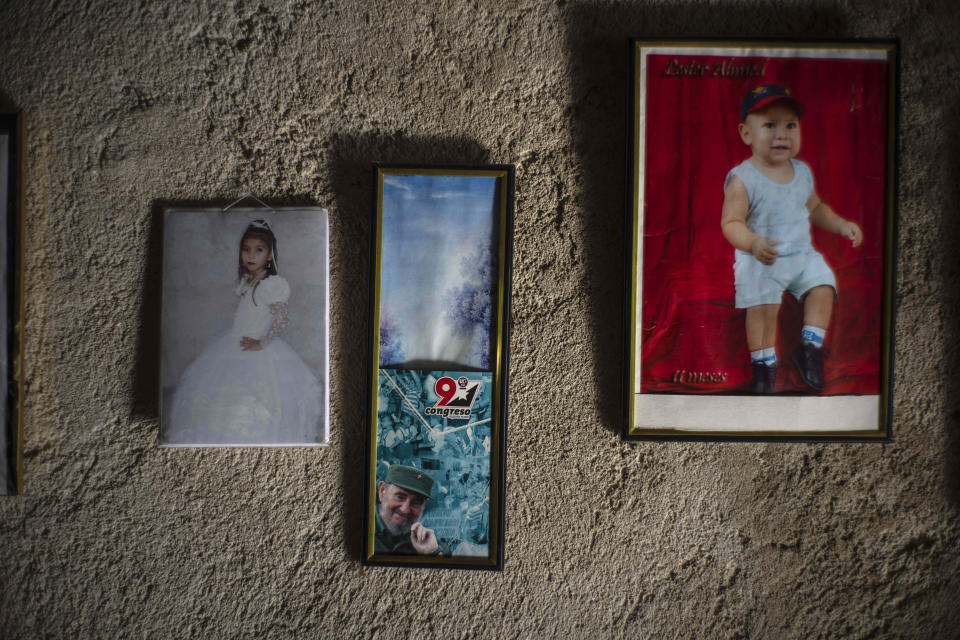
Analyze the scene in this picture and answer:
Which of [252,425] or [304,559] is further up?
[252,425]

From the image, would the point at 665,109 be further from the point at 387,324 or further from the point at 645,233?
the point at 387,324

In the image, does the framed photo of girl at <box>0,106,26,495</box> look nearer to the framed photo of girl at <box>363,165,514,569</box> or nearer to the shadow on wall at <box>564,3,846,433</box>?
the framed photo of girl at <box>363,165,514,569</box>

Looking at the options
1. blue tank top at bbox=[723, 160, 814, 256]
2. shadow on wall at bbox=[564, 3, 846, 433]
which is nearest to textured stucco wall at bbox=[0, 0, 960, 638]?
shadow on wall at bbox=[564, 3, 846, 433]

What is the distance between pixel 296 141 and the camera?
1639 millimetres

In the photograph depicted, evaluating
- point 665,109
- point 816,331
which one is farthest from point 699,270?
point 665,109

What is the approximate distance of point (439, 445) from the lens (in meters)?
1.58

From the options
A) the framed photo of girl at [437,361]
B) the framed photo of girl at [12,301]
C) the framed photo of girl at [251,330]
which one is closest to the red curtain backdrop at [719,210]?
the framed photo of girl at [437,361]

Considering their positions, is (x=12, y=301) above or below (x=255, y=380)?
above

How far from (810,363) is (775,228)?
0.44 m

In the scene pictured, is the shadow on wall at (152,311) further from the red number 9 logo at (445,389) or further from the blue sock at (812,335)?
the blue sock at (812,335)

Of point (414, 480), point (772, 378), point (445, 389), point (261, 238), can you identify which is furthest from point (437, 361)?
point (772, 378)

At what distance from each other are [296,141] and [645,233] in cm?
117

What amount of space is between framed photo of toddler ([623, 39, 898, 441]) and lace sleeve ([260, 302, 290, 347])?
1077mm

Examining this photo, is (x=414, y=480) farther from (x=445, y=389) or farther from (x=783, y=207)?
(x=783, y=207)
